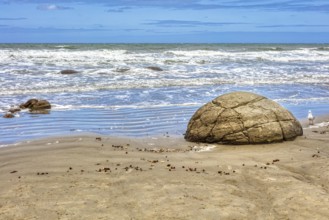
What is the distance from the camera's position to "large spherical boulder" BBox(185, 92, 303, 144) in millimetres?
7676

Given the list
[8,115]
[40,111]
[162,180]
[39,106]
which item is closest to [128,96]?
[39,106]

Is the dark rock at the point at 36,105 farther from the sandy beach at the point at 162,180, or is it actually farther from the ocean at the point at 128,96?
the sandy beach at the point at 162,180

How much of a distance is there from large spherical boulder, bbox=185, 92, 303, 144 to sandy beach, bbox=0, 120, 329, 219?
0.21 meters

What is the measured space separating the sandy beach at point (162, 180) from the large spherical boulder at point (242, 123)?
213 millimetres

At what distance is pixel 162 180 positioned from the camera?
17.5 ft

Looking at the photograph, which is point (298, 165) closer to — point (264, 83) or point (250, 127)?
point (250, 127)

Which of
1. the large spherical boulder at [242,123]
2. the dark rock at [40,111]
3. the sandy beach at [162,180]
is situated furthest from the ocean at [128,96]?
the sandy beach at [162,180]

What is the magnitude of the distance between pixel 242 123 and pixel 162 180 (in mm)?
2847

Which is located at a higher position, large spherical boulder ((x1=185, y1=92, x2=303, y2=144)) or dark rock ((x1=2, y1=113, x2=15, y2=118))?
large spherical boulder ((x1=185, y1=92, x2=303, y2=144))

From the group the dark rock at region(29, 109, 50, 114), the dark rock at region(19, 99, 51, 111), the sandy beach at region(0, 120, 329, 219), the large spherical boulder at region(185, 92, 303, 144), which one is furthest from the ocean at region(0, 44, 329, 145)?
the sandy beach at region(0, 120, 329, 219)

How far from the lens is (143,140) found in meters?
8.05

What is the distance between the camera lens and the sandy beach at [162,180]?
4.41 metres

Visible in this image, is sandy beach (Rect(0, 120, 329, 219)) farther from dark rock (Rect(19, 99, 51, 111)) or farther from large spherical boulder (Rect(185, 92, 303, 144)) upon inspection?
dark rock (Rect(19, 99, 51, 111))

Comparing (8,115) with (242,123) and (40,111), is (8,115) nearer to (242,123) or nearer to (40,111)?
(40,111)
